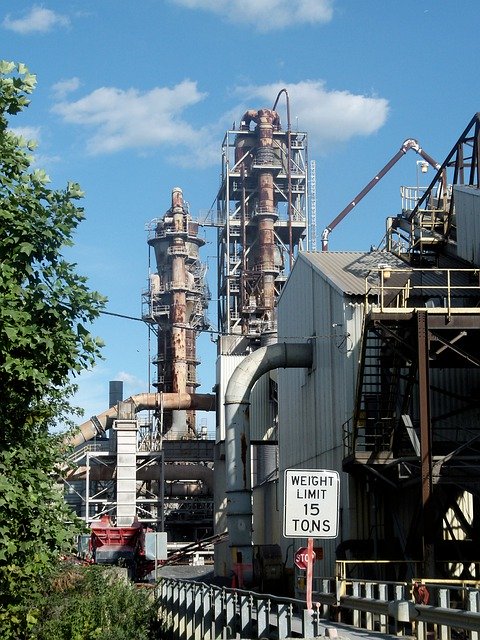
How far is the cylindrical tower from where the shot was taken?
79562 millimetres

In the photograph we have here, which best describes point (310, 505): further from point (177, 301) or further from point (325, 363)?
point (177, 301)

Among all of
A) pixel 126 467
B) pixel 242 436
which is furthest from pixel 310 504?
pixel 126 467

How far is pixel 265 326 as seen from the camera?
2776 inches

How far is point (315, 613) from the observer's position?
14.7 meters

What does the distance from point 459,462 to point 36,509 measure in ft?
49.5

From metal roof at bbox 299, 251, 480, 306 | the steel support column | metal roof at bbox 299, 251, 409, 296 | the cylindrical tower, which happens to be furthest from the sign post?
the cylindrical tower

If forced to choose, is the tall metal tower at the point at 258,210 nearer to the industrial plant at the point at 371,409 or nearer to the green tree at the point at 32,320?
the industrial plant at the point at 371,409

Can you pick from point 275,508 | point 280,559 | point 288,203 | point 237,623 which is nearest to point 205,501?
point 288,203

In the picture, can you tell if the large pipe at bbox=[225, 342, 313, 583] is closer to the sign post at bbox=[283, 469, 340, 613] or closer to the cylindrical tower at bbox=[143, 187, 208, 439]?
the sign post at bbox=[283, 469, 340, 613]

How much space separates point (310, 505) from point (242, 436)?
2496cm

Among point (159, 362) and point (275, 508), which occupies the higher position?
point (159, 362)

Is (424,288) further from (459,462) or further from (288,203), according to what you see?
(288,203)

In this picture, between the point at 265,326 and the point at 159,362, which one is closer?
the point at 265,326

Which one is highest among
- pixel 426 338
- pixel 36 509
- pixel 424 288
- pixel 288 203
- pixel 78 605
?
pixel 288 203
